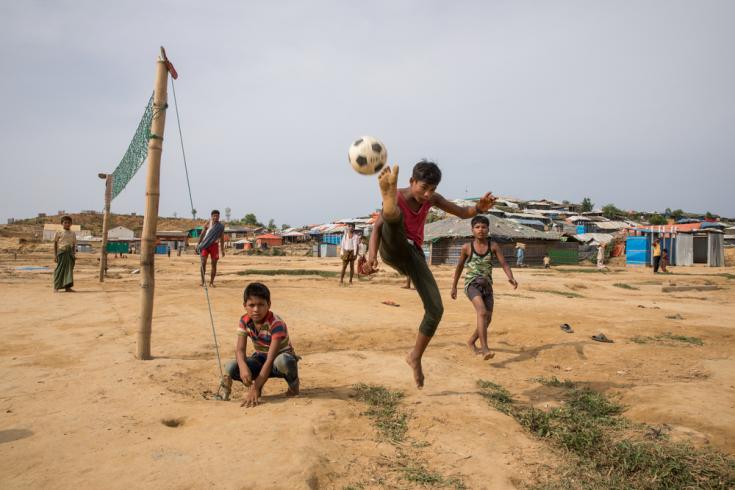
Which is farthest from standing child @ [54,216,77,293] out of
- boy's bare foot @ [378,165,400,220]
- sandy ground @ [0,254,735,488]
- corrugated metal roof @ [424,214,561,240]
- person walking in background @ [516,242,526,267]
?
person walking in background @ [516,242,526,267]

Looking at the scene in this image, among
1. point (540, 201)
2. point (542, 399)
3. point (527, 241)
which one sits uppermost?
point (540, 201)

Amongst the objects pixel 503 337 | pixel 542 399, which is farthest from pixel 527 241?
pixel 542 399

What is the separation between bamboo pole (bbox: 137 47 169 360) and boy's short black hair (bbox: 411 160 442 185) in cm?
309

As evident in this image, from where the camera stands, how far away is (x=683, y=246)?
3478cm

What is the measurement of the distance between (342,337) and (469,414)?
3.39 meters

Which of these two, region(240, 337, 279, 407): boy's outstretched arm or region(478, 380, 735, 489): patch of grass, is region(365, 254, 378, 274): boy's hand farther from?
region(478, 380, 735, 489): patch of grass

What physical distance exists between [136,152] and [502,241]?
27909 millimetres

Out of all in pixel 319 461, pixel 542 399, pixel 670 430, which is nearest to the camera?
pixel 319 461

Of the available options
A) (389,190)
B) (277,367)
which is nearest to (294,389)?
(277,367)

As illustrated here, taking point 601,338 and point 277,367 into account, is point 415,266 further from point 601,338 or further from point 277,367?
Result: point 601,338

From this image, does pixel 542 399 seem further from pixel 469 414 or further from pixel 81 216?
pixel 81 216

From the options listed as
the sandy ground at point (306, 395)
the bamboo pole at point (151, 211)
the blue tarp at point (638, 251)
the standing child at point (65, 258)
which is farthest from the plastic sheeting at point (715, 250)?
the bamboo pole at point (151, 211)

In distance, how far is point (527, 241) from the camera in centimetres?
3288

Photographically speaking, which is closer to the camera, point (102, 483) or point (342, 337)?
point (102, 483)
